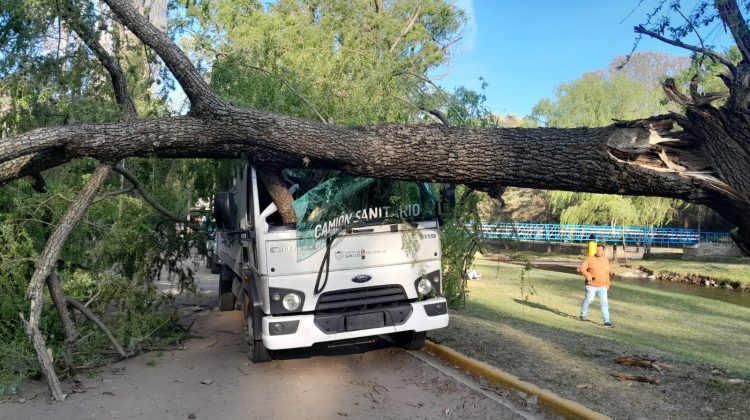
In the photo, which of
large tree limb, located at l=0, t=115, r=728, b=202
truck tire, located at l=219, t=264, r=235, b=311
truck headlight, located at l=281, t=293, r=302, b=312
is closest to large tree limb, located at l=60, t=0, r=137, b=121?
large tree limb, located at l=0, t=115, r=728, b=202

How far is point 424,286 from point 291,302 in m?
1.69

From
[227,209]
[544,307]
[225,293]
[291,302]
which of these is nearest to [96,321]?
[227,209]

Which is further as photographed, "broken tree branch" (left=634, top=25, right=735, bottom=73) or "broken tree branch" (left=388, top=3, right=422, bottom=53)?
"broken tree branch" (left=388, top=3, right=422, bottom=53)

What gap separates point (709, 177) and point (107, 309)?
8.66m

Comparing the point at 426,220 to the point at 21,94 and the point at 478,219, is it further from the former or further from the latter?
the point at 21,94

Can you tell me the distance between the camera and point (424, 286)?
7.24m

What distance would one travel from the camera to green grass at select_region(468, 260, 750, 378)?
945 centimetres

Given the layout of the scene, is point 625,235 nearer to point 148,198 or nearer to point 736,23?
point 148,198

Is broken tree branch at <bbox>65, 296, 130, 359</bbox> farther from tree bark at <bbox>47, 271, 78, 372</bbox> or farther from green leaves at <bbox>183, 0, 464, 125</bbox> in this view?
green leaves at <bbox>183, 0, 464, 125</bbox>

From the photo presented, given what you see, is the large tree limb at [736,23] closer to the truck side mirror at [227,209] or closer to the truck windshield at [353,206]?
the truck windshield at [353,206]

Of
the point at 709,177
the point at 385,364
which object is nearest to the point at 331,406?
the point at 385,364

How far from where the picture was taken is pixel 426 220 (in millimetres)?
7340

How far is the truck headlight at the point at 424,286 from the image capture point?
23.6ft

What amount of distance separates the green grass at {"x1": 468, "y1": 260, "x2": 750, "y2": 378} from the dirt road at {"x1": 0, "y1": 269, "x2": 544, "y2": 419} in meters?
2.68
